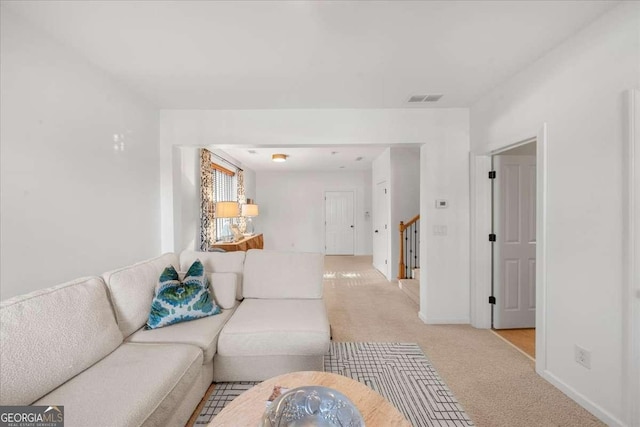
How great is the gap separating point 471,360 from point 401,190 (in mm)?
3275

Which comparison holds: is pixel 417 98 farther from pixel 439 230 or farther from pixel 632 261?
pixel 632 261

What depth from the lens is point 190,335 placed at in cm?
183

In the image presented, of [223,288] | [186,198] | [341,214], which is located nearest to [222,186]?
[186,198]

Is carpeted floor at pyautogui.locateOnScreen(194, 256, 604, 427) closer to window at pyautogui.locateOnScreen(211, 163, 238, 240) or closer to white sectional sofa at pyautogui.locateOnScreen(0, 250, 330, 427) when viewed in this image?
white sectional sofa at pyautogui.locateOnScreen(0, 250, 330, 427)

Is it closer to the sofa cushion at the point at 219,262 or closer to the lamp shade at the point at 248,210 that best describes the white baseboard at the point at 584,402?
the sofa cushion at the point at 219,262

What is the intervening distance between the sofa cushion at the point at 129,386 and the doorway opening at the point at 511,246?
3006 mm

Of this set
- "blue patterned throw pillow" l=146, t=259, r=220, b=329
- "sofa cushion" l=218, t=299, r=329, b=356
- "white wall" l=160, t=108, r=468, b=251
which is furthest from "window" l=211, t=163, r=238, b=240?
"sofa cushion" l=218, t=299, r=329, b=356

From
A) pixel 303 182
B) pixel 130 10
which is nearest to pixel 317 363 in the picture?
pixel 130 10

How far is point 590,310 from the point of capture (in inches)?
69.7

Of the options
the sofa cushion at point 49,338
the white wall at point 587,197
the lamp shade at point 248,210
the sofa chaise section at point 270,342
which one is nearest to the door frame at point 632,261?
the white wall at point 587,197

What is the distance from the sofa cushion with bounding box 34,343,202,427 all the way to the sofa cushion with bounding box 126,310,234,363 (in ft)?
0.28

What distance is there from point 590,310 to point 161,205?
392cm

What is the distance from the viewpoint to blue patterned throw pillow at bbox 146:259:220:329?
1.95 metres

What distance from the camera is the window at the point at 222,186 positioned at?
494cm
